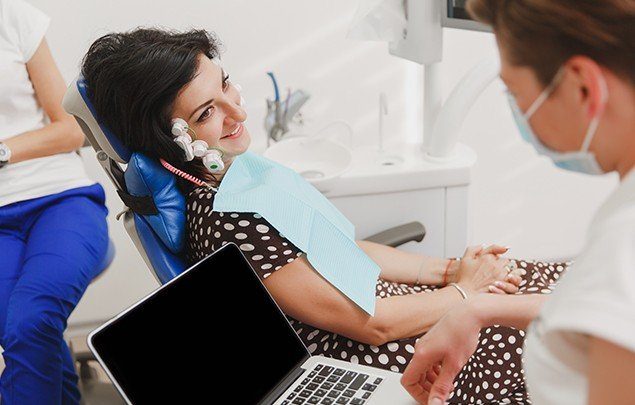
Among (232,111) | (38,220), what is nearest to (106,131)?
(232,111)

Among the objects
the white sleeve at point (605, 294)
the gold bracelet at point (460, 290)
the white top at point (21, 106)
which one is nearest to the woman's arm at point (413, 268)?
the gold bracelet at point (460, 290)

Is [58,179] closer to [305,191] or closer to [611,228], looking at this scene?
[305,191]

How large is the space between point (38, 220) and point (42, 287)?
10.5 inches

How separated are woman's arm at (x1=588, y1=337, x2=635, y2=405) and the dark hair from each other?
38.1 inches

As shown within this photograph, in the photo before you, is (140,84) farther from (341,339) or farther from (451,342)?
(451,342)

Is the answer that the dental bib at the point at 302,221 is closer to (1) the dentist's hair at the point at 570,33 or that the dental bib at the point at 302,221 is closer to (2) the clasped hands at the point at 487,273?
(2) the clasped hands at the point at 487,273

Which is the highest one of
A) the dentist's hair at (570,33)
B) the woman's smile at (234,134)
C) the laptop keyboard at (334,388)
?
the dentist's hair at (570,33)

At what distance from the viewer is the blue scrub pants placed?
1700 mm

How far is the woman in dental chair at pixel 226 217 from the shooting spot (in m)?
1.33

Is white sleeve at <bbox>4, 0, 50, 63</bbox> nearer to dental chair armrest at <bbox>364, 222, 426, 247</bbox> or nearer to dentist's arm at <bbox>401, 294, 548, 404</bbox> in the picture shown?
dental chair armrest at <bbox>364, 222, 426, 247</bbox>

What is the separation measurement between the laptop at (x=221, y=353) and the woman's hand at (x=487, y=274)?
0.40 m

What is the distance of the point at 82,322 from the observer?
8.95 feet

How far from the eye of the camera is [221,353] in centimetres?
117

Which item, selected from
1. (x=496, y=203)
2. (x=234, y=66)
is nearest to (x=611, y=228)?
(x=234, y=66)
